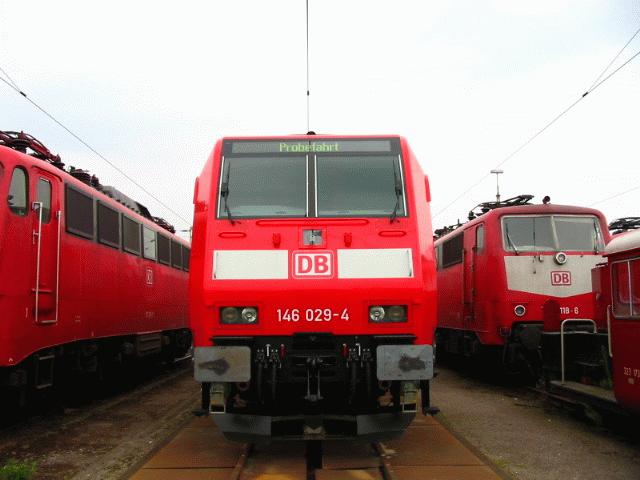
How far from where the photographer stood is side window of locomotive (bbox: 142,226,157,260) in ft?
43.8

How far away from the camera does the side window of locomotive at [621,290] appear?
6.76 metres

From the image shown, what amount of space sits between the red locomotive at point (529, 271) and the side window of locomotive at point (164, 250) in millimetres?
6971

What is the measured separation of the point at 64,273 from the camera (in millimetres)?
8695

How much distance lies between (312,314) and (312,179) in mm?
1493

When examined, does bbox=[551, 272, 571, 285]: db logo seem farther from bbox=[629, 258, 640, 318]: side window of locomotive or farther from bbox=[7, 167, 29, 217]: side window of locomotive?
bbox=[7, 167, 29, 217]: side window of locomotive

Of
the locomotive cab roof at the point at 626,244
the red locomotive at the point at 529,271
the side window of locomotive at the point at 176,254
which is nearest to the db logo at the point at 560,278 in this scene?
the red locomotive at the point at 529,271

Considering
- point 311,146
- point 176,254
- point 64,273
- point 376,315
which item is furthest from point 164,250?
point 376,315

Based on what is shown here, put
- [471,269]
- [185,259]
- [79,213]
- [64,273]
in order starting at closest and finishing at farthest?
[64,273] < [79,213] < [471,269] < [185,259]

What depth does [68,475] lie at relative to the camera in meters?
6.09

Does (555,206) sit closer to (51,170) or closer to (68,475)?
(51,170)

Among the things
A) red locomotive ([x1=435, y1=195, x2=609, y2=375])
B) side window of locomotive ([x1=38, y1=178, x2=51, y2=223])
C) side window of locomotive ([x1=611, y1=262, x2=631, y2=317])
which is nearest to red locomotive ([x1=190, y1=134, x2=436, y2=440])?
side window of locomotive ([x1=611, y1=262, x2=631, y2=317])

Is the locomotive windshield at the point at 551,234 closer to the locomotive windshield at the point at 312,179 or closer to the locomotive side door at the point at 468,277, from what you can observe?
the locomotive side door at the point at 468,277

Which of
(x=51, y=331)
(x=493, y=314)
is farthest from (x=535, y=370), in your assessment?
(x=51, y=331)

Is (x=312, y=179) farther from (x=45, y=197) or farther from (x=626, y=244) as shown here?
(x=45, y=197)
